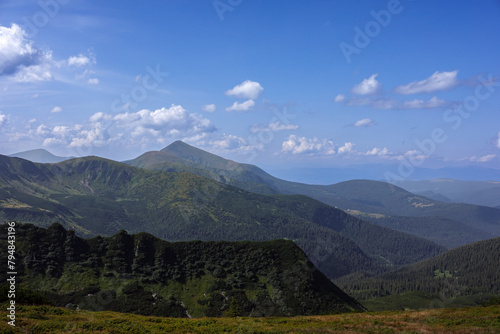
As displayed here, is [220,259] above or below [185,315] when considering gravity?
above

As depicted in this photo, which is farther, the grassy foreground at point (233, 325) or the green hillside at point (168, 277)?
the green hillside at point (168, 277)

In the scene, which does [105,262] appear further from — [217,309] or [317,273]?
[317,273]

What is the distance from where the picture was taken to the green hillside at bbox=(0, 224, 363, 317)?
95.6 metres

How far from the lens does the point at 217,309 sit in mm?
96938

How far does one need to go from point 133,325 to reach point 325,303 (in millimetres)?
78654

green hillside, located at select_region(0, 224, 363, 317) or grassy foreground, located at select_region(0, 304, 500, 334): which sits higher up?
grassy foreground, located at select_region(0, 304, 500, 334)

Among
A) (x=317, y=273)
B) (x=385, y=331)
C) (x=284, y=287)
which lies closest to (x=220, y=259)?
(x=284, y=287)

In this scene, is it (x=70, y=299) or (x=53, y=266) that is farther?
(x=53, y=266)

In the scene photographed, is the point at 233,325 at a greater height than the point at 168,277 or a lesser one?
greater

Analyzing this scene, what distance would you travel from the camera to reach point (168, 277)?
109 m

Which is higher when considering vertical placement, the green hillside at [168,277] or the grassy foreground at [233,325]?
the grassy foreground at [233,325]

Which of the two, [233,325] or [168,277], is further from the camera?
[168,277]

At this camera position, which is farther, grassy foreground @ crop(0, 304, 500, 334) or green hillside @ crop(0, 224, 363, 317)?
green hillside @ crop(0, 224, 363, 317)

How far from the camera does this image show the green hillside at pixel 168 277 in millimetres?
95625
